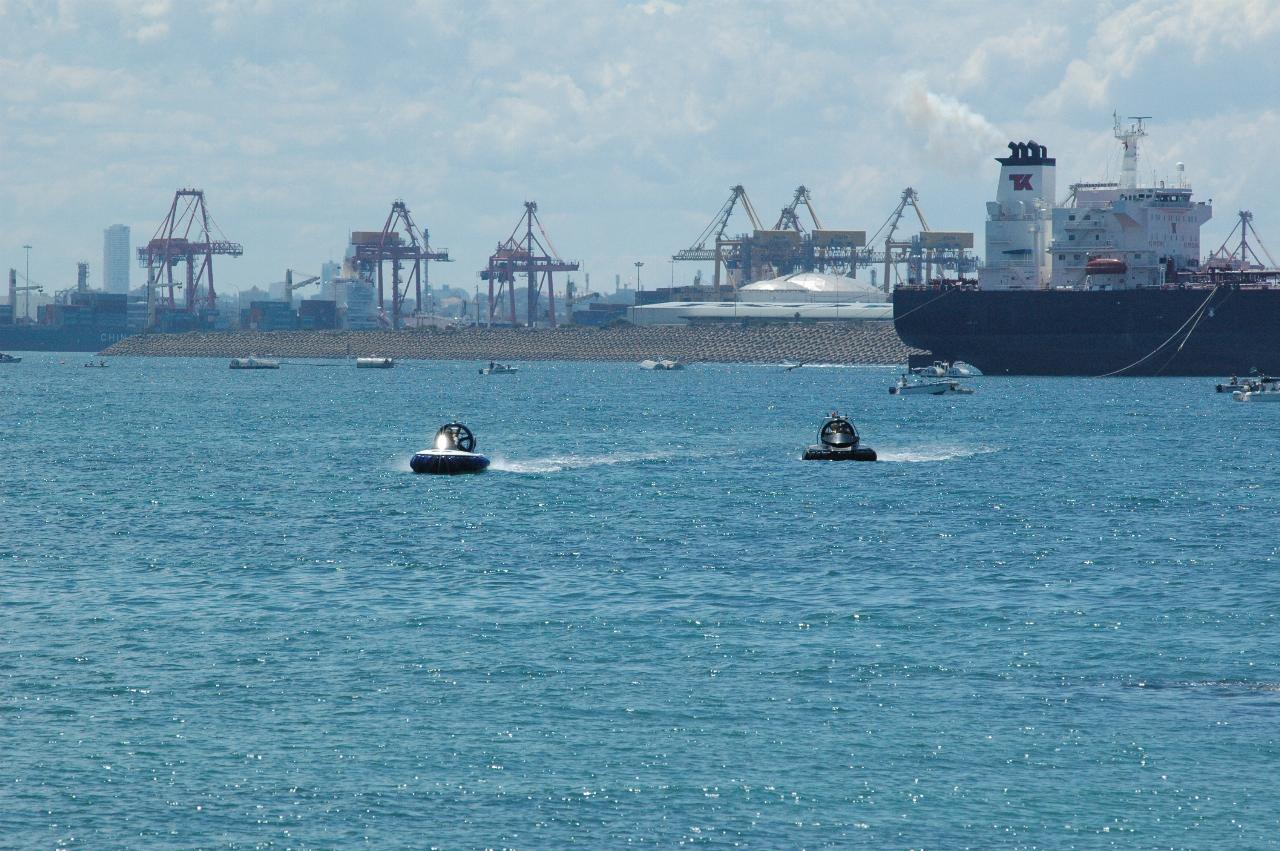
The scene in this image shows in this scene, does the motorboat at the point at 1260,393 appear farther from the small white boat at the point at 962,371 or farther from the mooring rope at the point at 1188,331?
the small white boat at the point at 962,371

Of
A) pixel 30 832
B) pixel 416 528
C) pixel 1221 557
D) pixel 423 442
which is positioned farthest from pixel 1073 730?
pixel 423 442

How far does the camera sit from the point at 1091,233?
173 metres

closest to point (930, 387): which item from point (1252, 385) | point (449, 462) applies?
point (1252, 385)

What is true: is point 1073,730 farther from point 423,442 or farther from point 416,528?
point 423,442

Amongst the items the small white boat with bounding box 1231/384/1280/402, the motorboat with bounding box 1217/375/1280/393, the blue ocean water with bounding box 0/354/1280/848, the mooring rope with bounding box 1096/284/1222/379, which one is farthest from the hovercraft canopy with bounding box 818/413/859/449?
the mooring rope with bounding box 1096/284/1222/379

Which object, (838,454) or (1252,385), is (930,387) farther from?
(838,454)

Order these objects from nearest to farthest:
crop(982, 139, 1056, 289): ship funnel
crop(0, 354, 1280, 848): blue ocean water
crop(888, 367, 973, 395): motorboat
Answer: crop(0, 354, 1280, 848): blue ocean water < crop(888, 367, 973, 395): motorboat < crop(982, 139, 1056, 289): ship funnel

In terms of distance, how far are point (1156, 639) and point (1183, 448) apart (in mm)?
59328

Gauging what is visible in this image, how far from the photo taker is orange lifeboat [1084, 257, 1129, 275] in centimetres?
16700

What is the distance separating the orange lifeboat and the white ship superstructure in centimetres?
9

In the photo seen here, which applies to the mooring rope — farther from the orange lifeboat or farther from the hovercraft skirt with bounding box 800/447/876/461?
the hovercraft skirt with bounding box 800/447/876/461

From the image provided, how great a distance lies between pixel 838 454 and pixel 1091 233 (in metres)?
98.0

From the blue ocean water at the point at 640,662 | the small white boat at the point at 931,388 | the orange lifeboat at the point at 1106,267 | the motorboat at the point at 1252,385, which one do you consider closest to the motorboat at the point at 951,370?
the small white boat at the point at 931,388

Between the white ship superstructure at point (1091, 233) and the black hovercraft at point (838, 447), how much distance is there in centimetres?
8949
